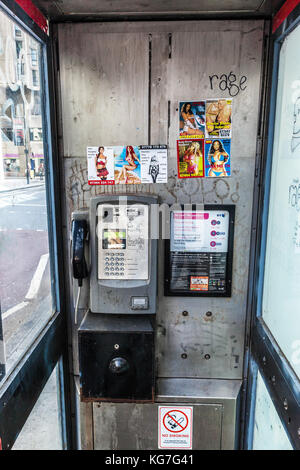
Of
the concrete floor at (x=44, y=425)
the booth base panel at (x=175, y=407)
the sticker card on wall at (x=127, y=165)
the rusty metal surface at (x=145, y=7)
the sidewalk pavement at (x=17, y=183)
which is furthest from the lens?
the booth base panel at (x=175, y=407)

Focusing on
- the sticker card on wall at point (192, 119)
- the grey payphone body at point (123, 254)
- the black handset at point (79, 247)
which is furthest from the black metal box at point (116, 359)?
the sticker card on wall at point (192, 119)

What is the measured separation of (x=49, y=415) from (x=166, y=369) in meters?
0.73

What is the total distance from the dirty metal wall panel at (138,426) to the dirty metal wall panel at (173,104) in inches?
18.6

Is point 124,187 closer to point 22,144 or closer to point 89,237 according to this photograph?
point 89,237

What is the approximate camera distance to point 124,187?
205 cm

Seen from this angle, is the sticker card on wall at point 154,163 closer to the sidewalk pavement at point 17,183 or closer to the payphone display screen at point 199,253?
the payphone display screen at point 199,253

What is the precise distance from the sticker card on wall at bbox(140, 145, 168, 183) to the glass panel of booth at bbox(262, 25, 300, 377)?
562 mm

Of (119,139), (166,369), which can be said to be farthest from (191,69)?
Answer: (166,369)

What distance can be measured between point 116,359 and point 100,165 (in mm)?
1018

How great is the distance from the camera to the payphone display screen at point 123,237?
184 centimetres

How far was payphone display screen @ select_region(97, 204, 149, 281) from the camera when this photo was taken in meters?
1.84

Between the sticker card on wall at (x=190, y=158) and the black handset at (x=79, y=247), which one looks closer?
the black handset at (x=79, y=247)

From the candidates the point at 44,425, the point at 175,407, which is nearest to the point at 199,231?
the point at 175,407

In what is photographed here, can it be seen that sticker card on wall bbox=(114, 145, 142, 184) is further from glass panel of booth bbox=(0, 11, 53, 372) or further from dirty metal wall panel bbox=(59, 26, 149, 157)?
glass panel of booth bbox=(0, 11, 53, 372)
